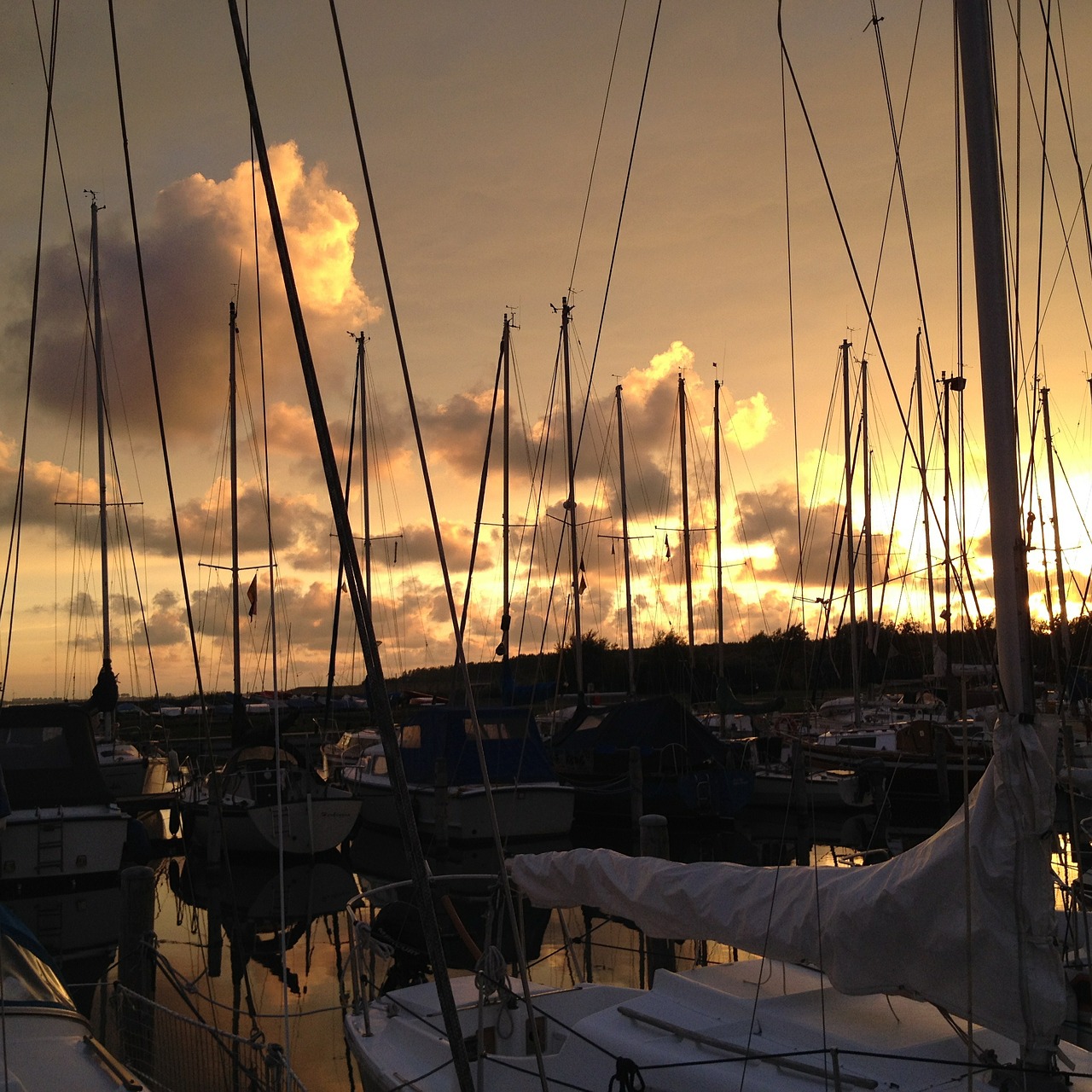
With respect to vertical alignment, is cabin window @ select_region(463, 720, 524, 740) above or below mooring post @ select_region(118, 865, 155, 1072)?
above

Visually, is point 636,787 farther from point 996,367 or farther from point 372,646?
point 372,646

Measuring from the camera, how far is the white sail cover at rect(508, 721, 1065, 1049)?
5109 mm

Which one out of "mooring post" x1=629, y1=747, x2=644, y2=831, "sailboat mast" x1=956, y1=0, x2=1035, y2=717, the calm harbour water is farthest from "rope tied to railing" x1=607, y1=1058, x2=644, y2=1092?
"mooring post" x1=629, y1=747, x2=644, y2=831

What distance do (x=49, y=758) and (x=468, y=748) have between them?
8.47 metres

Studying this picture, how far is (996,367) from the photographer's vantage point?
546 cm

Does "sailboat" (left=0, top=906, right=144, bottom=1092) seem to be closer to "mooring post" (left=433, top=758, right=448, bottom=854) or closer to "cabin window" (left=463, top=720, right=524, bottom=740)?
"mooring post" (left=433, top=758, right=448, bottom=854)

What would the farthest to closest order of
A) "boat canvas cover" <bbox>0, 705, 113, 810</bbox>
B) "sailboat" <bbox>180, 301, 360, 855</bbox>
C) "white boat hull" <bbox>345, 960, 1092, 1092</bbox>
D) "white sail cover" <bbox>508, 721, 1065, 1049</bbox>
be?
"sailboat" <bbox>180, 301, 360, 855</bbox> < "boat canvas cover" <bbox>0, 705, 113, 810</bbox> < "white boat hull" <bbox>345, 960, 1092, 1092</bbox> < "white sail cover" <bbox>508, 721, 1065, 1049</bbox>

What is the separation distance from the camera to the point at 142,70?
532 cm

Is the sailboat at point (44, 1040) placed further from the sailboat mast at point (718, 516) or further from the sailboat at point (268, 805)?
the sailboat mast at point (718, 516)

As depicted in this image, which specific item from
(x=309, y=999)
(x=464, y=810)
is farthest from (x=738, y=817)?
(x=309, y=999)

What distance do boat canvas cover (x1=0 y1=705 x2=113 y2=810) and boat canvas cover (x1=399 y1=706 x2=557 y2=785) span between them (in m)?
6.72

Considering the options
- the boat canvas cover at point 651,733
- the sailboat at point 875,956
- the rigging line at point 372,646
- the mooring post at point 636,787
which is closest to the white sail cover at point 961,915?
the sailboat at point 875,956

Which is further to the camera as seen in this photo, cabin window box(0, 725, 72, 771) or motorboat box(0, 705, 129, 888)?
cabin window box(0, 725, 72, 771)

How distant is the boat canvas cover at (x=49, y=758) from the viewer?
1925 centimetres
